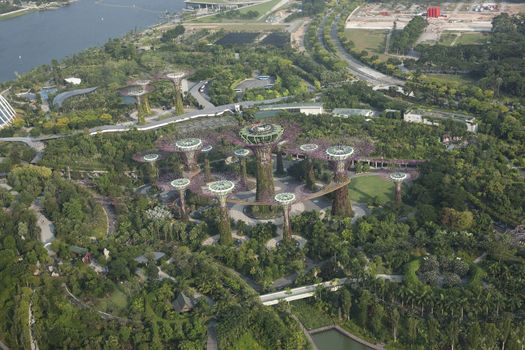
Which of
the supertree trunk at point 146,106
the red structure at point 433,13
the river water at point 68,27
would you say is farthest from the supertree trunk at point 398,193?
the river water at point 68,27

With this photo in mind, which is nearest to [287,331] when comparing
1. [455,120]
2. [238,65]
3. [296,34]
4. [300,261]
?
[300,261]

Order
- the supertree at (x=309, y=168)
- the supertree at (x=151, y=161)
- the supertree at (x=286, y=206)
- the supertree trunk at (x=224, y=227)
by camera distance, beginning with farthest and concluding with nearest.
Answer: the supertree at (x=151, y=161), the supertree at (x=309, y=168), the supertree trunk at (x=224, y=227), the supertree at (x=286, y=206)

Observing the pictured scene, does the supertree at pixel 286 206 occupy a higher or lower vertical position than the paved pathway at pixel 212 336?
higher

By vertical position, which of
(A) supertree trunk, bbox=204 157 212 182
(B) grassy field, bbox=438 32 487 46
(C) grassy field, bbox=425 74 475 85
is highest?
(A) supertree trunk, bbox=204 157 212 182

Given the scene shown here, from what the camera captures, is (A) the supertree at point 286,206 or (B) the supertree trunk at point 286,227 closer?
(A) the supertree at point 286,206

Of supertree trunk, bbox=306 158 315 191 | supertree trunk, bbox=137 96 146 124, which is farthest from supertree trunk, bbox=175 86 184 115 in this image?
supertree trunk, bbox=306 158 315 191

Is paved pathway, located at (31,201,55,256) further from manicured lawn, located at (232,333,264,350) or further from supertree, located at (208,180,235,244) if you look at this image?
manicured lawn, located at (232,333,264,350)

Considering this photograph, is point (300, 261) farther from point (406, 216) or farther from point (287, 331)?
point (406, 216)

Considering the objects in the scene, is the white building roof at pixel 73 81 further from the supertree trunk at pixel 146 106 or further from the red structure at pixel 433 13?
the red structure at pixel 433 13
